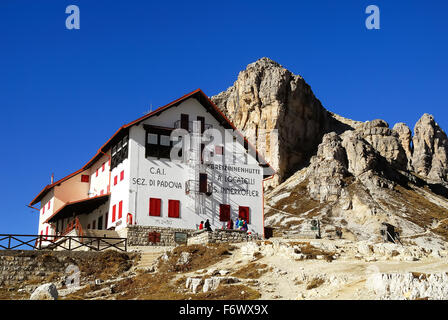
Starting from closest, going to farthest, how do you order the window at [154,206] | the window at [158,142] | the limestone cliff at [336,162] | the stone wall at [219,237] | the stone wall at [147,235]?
the stone wall at [219,237] → the stone wall at [147,235] → the window at [154,206] → the window at [158,142] → the limestone cliff at [336,162]

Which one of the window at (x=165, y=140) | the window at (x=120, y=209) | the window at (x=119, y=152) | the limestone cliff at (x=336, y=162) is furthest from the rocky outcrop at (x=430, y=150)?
the window at (x=120, y=209)

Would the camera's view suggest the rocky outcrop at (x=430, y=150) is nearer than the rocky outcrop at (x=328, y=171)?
No

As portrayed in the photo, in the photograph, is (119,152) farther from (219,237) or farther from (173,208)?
(219,237)

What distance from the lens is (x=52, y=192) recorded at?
5859cm

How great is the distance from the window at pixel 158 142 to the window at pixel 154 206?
383 centimetres

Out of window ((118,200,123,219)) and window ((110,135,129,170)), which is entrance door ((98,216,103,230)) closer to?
window ((110,135,129,170))

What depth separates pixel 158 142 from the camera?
47562 millimetres

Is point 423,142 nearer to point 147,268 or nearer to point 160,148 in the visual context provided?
point 160,148

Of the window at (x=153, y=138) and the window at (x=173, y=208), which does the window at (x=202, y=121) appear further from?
the window at (x=173, y=208)

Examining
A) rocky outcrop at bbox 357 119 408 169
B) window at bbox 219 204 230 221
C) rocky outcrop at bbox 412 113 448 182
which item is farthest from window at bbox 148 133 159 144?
rocky outcrop at bbox 412 113 448 182

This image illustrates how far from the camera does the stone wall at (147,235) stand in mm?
43869
